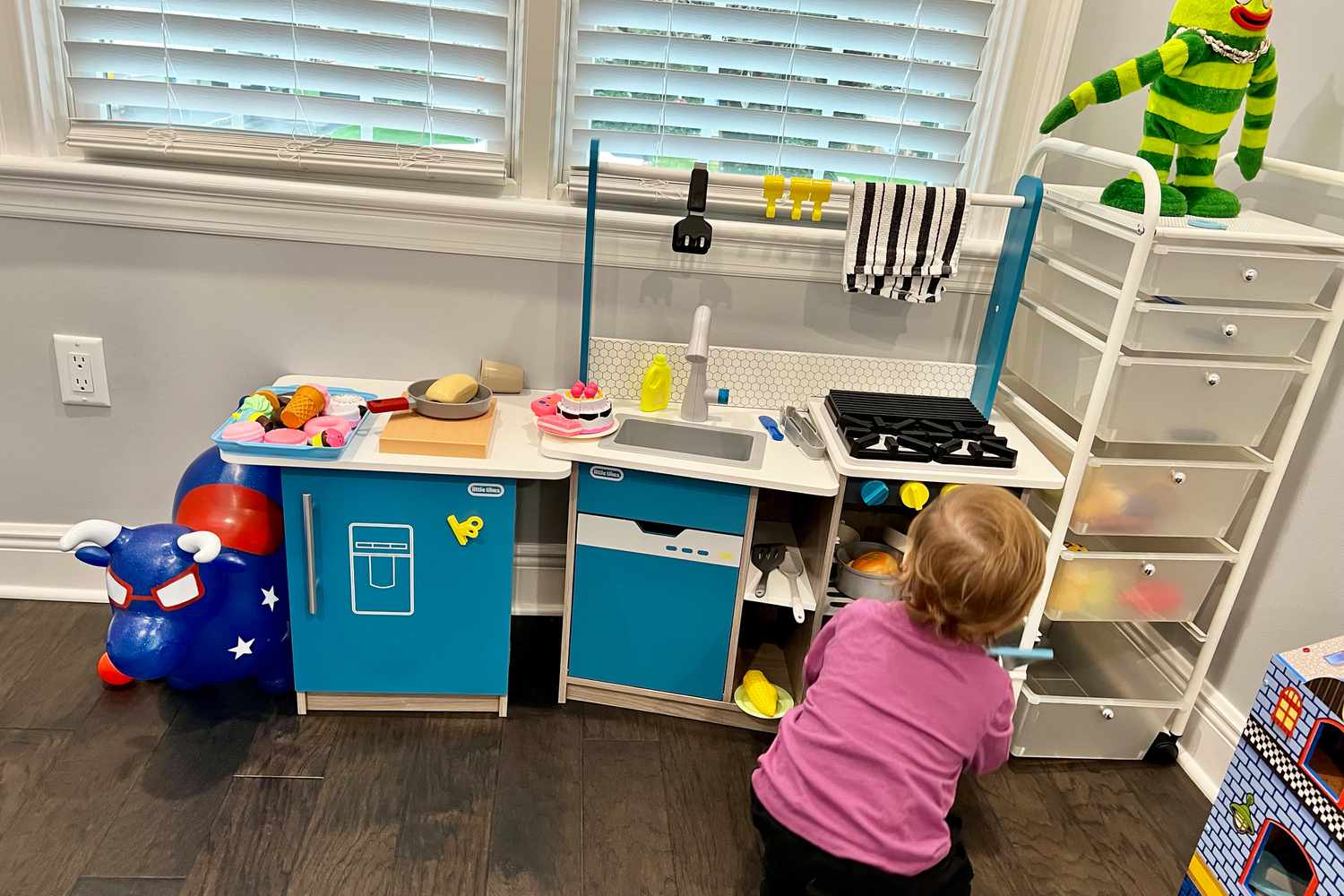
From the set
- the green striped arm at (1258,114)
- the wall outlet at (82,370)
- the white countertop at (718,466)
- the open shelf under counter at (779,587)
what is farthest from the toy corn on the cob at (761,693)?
the wall outlet at (82,370)

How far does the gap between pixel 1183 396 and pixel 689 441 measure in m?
0.88

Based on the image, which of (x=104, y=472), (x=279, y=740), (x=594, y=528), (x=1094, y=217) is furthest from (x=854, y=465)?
(x=104, y=472)

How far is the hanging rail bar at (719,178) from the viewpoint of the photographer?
1831mm

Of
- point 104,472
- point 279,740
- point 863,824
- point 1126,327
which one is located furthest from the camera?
point 104,472

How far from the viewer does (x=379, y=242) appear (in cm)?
201

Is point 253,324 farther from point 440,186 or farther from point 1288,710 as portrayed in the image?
point 1288,710

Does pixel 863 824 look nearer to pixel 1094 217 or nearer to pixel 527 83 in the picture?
pixel 1094 217

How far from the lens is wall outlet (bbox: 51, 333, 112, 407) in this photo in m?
2.04

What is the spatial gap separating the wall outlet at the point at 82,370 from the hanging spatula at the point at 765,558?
1.38 meters

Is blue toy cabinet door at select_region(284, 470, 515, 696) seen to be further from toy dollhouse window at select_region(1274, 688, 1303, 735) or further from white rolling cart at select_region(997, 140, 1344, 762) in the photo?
toy dollhouse window at select_region(1274, 688, 1303, 735)

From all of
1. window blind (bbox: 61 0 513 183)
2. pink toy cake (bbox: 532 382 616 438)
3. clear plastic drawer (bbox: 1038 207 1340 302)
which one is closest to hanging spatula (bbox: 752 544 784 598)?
pink toy cake (bbox: 532 382 616 438)

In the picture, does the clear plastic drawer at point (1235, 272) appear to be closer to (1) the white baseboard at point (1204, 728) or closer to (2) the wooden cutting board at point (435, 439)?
(1) the white baseboard at point (1204, 728)

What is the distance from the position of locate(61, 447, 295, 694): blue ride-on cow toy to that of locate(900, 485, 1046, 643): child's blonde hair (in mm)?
1172

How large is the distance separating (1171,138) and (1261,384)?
1.51ft
